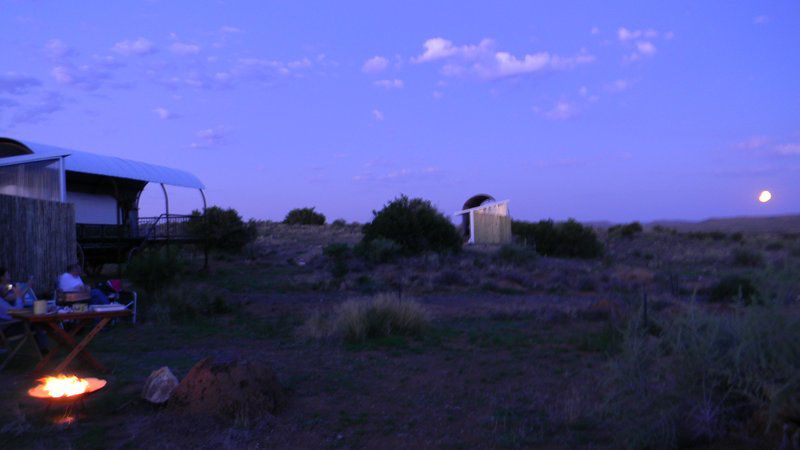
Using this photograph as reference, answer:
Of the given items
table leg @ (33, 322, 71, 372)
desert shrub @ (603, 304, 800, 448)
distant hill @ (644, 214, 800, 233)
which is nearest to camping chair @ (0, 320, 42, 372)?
table leg @ (33, 322, 71, 372)

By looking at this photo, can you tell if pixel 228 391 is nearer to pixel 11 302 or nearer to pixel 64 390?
pixel 64 390

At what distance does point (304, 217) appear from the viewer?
66562 mm

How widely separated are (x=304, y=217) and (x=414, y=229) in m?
37.9

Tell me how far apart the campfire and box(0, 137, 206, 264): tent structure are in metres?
13.3

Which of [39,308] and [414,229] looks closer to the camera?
[39,308]

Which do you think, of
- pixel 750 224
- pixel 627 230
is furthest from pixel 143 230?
pixel 750 224

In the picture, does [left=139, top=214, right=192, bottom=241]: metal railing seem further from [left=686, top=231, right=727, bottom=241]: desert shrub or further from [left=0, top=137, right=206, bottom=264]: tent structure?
[left=686, top=231, right=727, bottom=241]: desert shrub

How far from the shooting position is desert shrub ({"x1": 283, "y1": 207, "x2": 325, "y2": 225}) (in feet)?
218

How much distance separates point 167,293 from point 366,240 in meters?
14.8

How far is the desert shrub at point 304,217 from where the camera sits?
66.4 meters

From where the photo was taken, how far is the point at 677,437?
197 inches

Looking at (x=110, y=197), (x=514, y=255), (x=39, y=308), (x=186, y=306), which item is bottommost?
(x=186, y=306)

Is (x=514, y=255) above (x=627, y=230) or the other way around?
the other way around

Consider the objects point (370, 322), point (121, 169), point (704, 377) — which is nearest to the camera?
point (704, 377)
